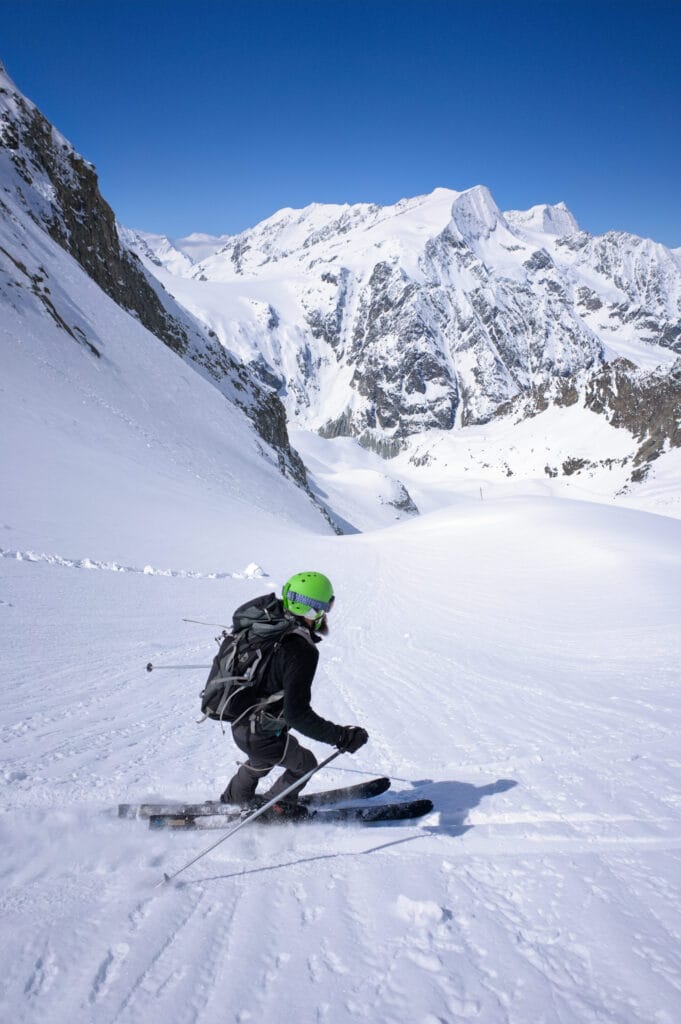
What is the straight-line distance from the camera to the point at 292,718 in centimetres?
340

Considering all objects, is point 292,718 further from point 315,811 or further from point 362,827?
point 362,827

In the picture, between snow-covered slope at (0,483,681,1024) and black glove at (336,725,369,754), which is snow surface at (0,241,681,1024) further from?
black glove at (336,725,369,754)

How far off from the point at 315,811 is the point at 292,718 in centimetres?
89

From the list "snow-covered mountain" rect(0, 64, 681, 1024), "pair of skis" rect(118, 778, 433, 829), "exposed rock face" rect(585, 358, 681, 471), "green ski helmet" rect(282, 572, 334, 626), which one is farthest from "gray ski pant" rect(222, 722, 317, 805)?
"exposed rock face" rect(585, 358, 681, 471)

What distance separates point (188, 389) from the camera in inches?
1529

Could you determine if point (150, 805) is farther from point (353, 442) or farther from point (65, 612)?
point (353, 442)

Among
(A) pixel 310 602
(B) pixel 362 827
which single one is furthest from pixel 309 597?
(B) pixel 362 827

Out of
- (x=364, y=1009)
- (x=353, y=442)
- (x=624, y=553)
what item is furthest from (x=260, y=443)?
(x=353, y=442)

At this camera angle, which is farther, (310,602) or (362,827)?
(362,827)

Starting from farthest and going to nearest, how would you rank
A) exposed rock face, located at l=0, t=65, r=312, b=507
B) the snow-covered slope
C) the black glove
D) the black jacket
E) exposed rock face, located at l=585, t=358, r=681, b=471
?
exposed rock face, located at l=585, t=358, r=681, b=471 → exposed rock face, located at l=0, t=65, r=312, b=507 → the black glove → the black jacket → the snow-covered slope

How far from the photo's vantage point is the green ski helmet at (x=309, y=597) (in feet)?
11.4

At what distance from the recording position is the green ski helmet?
11.4 feet

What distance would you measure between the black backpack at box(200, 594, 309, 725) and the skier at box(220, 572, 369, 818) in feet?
0.14

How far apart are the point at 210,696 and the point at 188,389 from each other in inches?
1504
